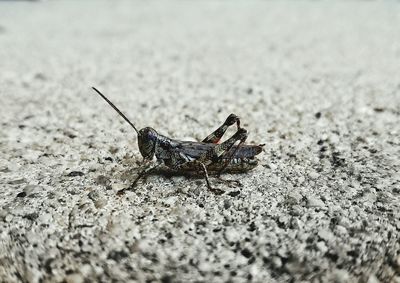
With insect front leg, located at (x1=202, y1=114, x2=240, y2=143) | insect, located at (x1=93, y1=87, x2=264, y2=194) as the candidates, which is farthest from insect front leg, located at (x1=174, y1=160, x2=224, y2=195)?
insect front leg, located at (x1=202, y1=114, x2=240, y2=143)

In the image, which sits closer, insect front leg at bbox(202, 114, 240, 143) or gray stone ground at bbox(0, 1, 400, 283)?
gray stone ground at bbox(0, 1, 400, 283)

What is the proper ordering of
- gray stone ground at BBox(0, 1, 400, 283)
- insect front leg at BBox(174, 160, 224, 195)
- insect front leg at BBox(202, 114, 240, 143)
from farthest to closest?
insect front leg at BBox(202, 114, 240, 143), insect front leg at BBox(174, 160, 224, 195), gray stone ground at BBox(0, 1, 400, 283)

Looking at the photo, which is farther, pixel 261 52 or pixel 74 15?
pixel 74 15

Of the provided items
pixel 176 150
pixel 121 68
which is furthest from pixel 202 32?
pixel 176 150

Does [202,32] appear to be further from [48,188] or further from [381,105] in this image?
[48,188]

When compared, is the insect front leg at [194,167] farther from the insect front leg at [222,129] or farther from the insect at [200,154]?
the insect front leg at [222,129]

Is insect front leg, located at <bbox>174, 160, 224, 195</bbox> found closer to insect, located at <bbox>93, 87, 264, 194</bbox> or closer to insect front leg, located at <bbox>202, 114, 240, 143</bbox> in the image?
insect, located at <bbox>93, 87, 264, 194</bbox>

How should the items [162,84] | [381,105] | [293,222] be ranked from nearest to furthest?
[293,222] < [381,105] < [162,84]

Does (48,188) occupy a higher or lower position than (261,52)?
lower
